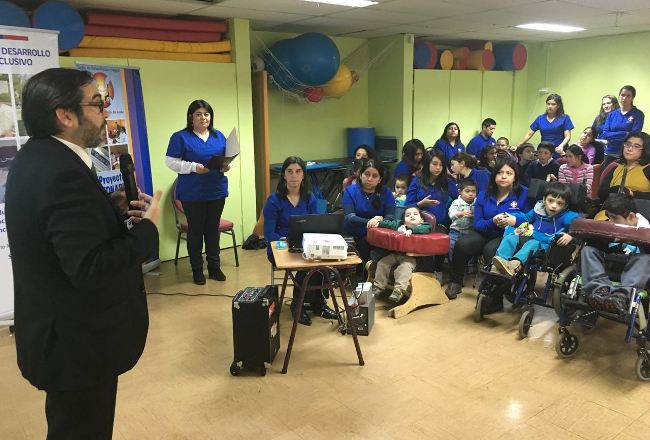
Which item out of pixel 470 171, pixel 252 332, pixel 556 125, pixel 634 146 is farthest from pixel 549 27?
pixel 252 332

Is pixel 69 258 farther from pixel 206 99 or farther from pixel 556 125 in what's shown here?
pixel 556 125

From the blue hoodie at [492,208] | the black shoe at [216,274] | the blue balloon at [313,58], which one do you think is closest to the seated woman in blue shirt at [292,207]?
the black shoe at [216,274]

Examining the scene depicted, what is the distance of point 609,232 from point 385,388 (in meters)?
1.66

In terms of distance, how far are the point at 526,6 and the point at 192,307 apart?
4435mm

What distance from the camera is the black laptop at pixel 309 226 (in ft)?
10.8

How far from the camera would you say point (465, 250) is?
4258 millimetres

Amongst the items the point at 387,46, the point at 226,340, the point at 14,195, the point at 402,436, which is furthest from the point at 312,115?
the point at 14,195

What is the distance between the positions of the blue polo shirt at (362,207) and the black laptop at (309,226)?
976 millimetres

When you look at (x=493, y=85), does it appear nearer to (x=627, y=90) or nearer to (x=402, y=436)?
(x=627, y=90)

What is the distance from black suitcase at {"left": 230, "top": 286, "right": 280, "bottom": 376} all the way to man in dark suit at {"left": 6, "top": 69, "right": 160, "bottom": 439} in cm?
139

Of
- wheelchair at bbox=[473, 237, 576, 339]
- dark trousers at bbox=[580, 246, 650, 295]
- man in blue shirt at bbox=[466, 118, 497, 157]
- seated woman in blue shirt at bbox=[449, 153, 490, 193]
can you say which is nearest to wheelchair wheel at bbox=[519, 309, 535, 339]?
wheelchair at bbox=[473, 237, 576, 339]

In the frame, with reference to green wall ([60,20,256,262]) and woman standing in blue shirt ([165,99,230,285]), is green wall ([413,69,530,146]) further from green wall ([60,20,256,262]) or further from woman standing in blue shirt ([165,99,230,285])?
woman standing in blue shirt ([165,99,230,285])

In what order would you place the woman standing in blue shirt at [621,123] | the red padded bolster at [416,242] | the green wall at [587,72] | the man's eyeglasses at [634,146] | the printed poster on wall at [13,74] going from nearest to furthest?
the printed poster on wall at [13,74], the red padded bolster at [416,242], the man's eyeglasses at [634,146], the woman standing in blue shirt at [621,123], the green wall at [587,72]

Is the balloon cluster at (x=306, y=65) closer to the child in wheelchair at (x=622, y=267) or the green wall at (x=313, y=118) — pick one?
the green wall at (x=313, y=118)
